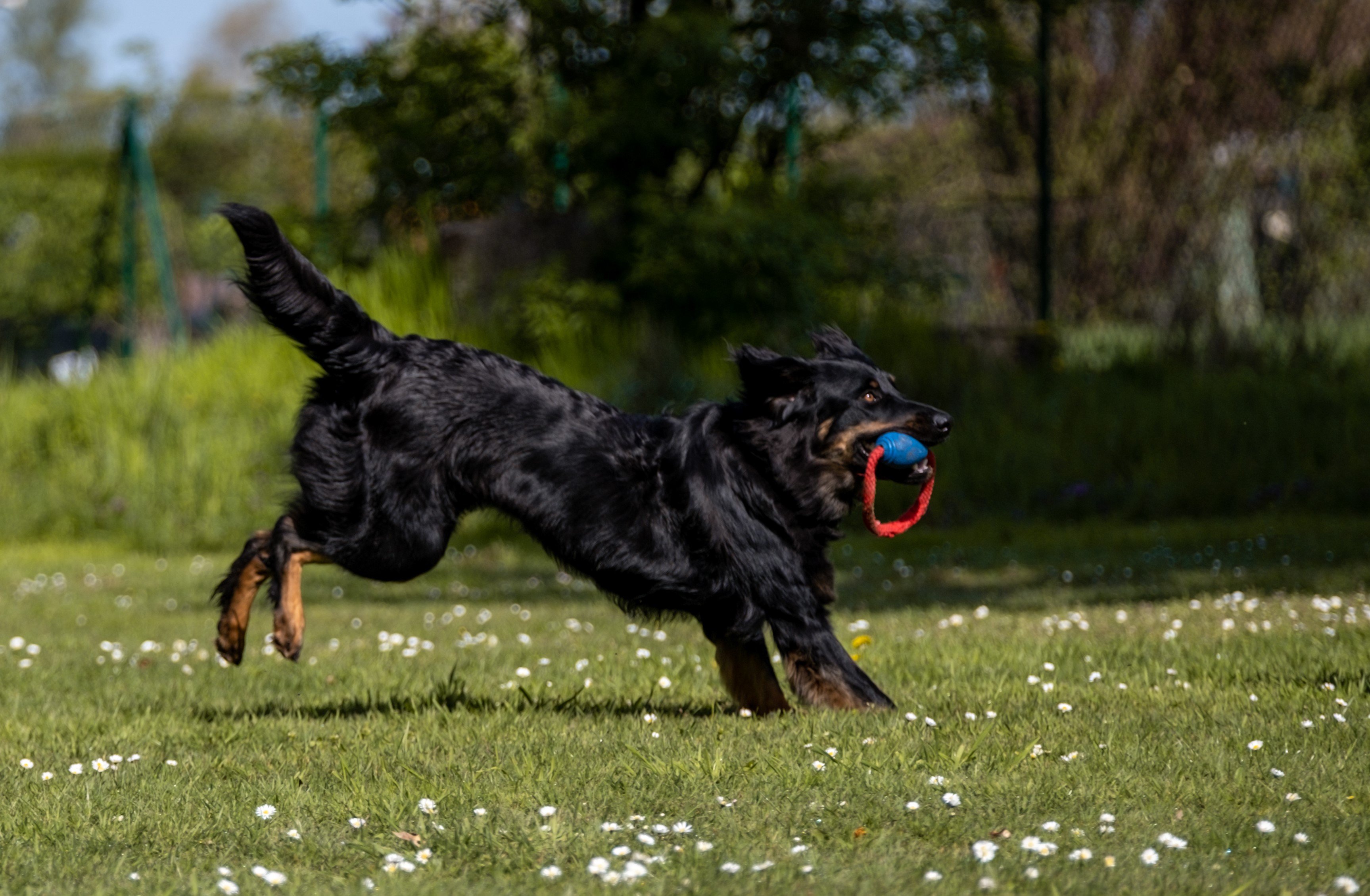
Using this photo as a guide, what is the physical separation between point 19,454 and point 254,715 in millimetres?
8446

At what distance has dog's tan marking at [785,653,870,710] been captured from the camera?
4.85 meters

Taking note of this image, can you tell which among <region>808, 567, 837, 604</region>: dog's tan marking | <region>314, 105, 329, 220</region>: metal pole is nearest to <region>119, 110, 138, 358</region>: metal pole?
<region>314, 105, 329, 220</region>: metal pole

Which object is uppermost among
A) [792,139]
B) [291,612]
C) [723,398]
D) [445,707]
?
[792,139]

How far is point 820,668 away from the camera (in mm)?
4914

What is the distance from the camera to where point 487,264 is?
41.3 ft

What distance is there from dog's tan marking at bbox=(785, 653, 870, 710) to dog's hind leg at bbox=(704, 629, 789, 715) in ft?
0.24

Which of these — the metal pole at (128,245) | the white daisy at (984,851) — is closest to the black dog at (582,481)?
the white daisy at (984,851)

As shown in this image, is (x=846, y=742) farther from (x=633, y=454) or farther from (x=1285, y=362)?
(x=1285, y=362)

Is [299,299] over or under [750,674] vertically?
over

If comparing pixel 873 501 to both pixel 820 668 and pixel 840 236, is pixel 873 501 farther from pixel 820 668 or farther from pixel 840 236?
pixel 840 236

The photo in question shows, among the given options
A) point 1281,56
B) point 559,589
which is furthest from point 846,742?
point 1281,56

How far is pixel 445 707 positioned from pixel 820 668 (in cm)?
127

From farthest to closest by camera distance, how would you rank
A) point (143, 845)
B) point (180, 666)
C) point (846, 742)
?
point (180, 666)
point (846, 742)
point (143, 845)

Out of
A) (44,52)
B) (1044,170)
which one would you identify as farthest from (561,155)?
(44,52)
